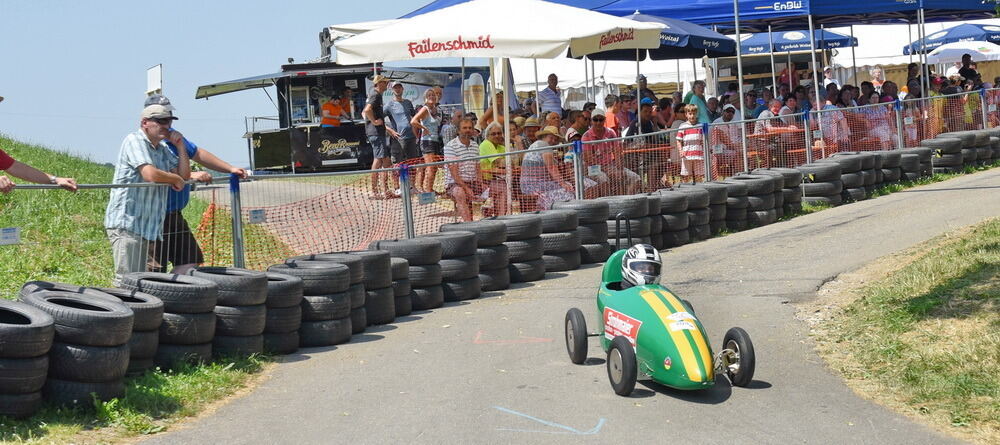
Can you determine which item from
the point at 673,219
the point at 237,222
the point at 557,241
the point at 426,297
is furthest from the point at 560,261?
the point at 237,222

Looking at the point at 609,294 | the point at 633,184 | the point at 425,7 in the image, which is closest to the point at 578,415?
the point at 609,294

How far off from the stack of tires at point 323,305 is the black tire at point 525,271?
318 cm

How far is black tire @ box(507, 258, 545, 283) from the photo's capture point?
12.2 metres

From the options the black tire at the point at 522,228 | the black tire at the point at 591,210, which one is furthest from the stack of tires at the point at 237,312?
the black tire at the point at 591,210

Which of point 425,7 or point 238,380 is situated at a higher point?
point 425,7

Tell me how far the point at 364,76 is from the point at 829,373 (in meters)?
20.8

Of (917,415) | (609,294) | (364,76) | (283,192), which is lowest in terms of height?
(917,415)

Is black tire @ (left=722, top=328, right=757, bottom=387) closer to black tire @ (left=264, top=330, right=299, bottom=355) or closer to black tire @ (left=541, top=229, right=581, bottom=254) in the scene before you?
black tire @ (left=264, top=330, right=299, bottom=355)

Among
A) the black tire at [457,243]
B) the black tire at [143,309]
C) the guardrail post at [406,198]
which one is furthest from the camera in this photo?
the guardrail post at [406,198]

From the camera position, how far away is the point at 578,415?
681 cm

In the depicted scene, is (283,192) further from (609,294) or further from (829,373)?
(829,373)

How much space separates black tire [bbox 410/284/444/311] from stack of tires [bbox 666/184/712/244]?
474cm

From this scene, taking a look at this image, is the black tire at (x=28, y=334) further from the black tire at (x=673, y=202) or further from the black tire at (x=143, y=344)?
the black tire at (x=673, y=202)

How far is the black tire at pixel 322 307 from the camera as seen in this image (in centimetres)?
921
